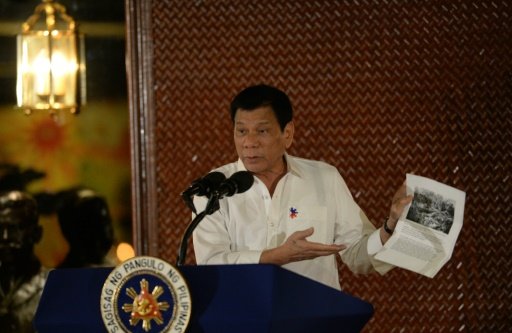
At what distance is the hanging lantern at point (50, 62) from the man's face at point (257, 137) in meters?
1.67

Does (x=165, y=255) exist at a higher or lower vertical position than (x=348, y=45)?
lower

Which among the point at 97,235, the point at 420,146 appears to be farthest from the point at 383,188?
the point at 97,235

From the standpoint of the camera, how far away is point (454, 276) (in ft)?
13.3

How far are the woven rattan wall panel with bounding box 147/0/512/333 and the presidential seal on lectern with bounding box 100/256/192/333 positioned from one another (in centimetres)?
194

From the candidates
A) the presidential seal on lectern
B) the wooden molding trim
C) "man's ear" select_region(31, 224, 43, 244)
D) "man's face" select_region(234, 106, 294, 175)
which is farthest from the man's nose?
"man's ear" select_region(31, 224, 43, 244)

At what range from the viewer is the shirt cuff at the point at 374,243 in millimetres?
2650

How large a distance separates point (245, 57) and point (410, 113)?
0.75 m

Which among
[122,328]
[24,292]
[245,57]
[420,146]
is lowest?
[24,292]

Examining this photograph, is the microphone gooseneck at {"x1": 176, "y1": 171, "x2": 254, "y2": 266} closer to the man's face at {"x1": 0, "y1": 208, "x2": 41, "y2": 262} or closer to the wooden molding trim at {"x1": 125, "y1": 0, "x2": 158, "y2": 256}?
the wooden molding trim at {"x1": 125, "y1": 0, "x2": 158, "y2": 256}

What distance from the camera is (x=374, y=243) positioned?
2.67 metres

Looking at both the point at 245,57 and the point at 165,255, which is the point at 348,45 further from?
the point at 165,255

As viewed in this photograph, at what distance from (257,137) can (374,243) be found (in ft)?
1.48

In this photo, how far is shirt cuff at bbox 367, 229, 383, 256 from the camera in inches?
104

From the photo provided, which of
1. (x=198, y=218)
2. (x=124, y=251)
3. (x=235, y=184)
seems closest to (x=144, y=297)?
(x=198, y=218)
